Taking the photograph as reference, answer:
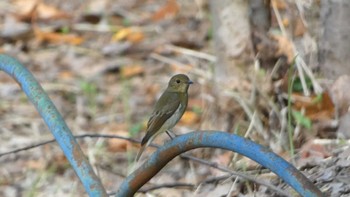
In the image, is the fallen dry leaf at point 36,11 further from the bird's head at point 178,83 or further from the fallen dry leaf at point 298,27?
the bird's head at point 178,83

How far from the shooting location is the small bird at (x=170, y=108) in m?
3.03

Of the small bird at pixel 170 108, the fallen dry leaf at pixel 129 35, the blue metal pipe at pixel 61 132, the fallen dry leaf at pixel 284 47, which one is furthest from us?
the fallen dry leaf at pixel 129 35

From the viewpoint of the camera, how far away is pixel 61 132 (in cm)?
291

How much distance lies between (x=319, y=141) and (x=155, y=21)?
3397mm

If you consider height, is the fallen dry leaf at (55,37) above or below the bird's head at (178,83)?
above

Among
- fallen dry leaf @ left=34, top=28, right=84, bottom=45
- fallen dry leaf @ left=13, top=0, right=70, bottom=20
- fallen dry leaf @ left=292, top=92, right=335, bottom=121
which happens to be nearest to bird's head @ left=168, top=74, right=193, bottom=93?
fallen dry leaf @ left=292, top=92, right=335, bottom=121

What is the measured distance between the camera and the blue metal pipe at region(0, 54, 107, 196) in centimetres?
280

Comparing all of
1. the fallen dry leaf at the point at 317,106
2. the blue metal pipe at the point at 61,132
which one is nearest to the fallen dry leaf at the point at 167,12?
the fallen dry leaf at the point at 317,106

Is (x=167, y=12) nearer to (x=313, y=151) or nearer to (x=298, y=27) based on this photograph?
(x=298, y=27)

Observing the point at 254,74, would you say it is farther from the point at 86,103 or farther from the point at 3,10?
the point at 3,10

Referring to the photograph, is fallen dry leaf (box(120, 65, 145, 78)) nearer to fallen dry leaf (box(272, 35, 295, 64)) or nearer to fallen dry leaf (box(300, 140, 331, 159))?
fallen dry leaf (box(272, 35, 295, 64))

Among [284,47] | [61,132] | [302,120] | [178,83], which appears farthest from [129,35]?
[61,132]

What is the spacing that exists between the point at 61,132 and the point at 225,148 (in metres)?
0.72

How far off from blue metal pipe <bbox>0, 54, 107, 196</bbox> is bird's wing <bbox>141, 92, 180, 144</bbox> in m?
0.28
